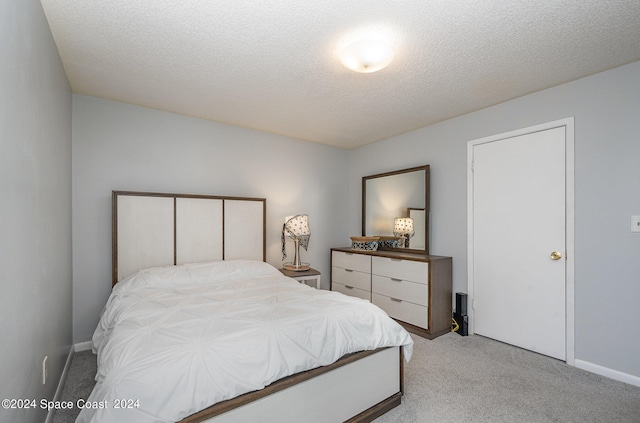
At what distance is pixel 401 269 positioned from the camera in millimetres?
3340

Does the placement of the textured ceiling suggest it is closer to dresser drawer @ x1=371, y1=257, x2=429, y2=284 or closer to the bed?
the bed

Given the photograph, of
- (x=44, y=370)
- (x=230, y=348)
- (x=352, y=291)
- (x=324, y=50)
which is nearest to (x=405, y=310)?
(x=352, y=291)

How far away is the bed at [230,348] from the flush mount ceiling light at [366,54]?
166cm

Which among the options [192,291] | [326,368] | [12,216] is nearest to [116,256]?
[192,291]

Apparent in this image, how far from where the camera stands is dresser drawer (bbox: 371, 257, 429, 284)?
A: 311 centimetres

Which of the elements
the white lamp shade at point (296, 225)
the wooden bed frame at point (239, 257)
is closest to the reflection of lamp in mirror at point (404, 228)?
the white lamp shade at point (296, 225)

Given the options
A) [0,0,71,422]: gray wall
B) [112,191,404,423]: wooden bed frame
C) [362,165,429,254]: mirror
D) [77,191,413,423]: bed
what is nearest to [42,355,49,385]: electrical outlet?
[0,0,71,422]: gray wall

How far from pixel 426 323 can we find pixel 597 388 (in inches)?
51.6

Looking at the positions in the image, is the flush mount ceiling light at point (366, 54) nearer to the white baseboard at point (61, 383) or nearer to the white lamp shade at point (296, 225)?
the white lamp shade at point (296, 225)

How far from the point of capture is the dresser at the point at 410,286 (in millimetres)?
3043

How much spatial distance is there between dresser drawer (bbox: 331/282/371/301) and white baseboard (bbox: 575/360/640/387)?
6.79ft

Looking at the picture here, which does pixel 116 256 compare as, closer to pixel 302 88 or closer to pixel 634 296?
pixel 302 88

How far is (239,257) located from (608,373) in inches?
139

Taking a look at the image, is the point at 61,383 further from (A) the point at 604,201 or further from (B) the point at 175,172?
(A) the point at 604,201
